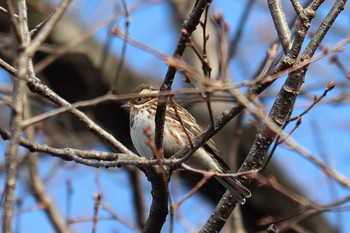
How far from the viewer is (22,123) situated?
2607 millimetres

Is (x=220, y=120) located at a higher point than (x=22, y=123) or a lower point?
higher

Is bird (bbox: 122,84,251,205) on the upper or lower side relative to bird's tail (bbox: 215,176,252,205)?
upper

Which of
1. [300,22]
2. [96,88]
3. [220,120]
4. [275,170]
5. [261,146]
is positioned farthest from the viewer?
[275,170]

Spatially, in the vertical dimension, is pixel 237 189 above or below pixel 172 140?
below

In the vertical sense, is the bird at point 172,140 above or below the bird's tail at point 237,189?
above

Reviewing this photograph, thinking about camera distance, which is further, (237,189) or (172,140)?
(172,140)

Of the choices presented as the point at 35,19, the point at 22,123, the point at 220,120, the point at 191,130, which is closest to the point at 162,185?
the point at 220,120

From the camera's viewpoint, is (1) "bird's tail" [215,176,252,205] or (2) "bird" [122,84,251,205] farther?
(2) "bird" [122,84,251,205]

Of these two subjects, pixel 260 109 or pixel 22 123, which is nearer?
pixel 22 123

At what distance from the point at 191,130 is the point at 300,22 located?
2140 millimetres

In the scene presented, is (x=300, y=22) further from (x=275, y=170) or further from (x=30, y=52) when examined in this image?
(x=275, y=170)

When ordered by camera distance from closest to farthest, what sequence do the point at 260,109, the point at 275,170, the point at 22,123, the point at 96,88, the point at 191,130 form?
the point at 22,123
the point at 260,109
the point at 191,130
the point at 96,88
the point at 275,170

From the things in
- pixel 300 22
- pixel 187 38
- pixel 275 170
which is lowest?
pixel 187 38

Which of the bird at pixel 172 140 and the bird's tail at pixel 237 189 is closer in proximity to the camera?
the bird's tail at pixel 237 189
